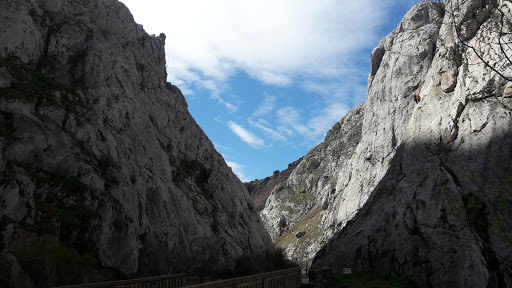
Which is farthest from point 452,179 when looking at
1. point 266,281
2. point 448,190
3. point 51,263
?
point 51,263

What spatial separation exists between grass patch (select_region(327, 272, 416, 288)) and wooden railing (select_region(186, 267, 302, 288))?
3.15m

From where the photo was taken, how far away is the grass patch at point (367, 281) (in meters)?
22.0

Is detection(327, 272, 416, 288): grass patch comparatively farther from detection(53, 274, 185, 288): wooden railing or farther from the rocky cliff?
the rocky cliff

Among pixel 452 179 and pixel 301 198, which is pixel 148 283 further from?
pixel 301 198

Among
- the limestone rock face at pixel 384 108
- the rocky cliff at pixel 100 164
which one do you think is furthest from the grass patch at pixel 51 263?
the limestone rock face at pixel 384 108

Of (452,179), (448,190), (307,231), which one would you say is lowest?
(448,190)

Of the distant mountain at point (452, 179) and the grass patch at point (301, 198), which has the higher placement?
the grass patch at point (301, 198)

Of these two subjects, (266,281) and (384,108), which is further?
(384,108)

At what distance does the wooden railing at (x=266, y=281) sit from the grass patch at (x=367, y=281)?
315 centimetres

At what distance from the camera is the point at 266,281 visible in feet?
52.9

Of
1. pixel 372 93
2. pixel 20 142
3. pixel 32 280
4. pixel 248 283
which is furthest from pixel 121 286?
pixel 372 93

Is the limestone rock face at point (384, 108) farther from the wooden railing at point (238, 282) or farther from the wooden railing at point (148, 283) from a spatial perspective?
the wooden railing at point (238, 282)

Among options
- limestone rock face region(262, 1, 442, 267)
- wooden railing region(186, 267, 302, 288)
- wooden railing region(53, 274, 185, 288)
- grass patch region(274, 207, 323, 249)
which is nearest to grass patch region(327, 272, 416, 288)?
wooden railing region(186, 267, 302, 288)

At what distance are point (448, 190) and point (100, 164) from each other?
2959 centimetres
